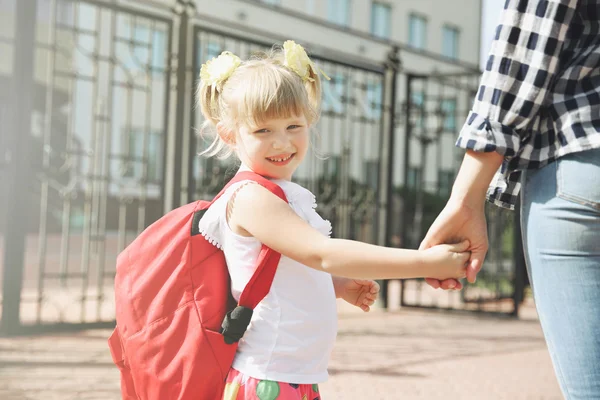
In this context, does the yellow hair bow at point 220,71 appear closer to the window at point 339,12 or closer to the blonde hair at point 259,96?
the blonde hair at point 259,96

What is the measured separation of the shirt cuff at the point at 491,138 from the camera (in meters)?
1.53

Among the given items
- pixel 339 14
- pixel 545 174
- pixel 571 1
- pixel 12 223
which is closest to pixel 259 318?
pixel 545 174

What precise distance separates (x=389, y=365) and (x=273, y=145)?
4166 mm

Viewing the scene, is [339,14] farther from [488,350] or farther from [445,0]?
[488,350]

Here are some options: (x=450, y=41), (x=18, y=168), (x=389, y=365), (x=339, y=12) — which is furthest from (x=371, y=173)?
(x=450, y=41)

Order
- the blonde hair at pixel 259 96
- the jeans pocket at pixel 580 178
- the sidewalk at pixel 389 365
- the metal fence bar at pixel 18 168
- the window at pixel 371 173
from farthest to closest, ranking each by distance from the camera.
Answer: the window at pixel 371 173 → the metal fence bar at pixel 18 168 → the sidewalk at pixel 389 365 → the blonde hair at pixel 259 96 → the jeans pocket at pixel 580 178

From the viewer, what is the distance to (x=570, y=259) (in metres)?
1.48

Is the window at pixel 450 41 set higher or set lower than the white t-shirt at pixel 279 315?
higher

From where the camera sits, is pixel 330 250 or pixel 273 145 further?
pixel 273 145

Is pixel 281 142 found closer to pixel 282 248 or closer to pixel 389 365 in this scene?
pixel 282 248

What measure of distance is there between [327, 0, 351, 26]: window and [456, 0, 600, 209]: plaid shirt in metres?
24.4

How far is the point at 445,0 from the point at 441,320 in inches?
943

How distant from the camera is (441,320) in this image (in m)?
8.37

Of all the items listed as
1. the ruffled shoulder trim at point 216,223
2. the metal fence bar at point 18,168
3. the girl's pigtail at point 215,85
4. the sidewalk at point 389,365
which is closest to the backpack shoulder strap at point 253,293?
the ruffled shoulder trim at point 216,223
